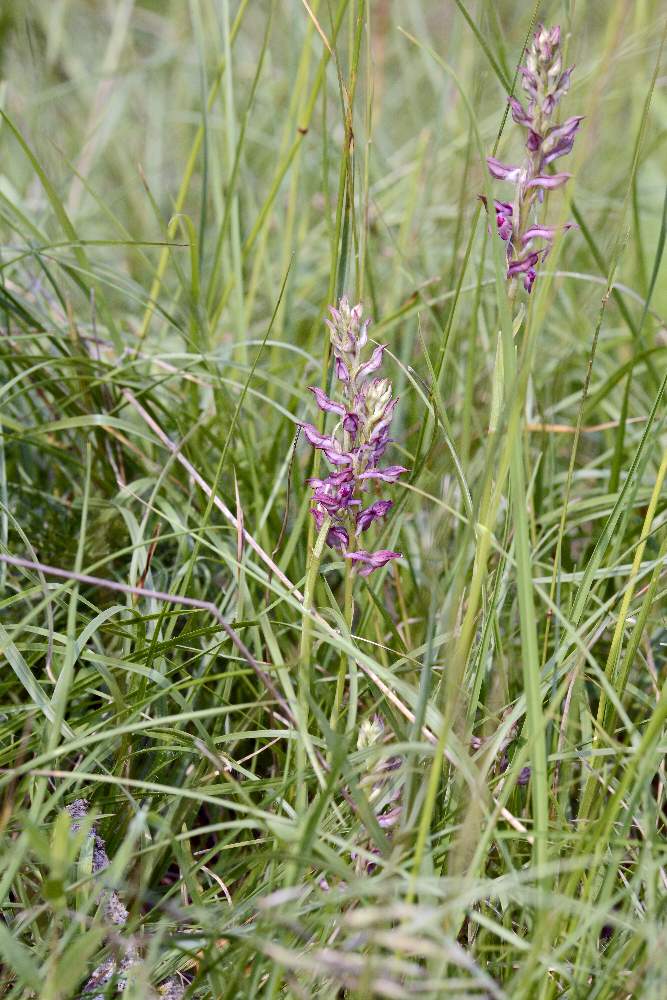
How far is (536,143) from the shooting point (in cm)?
124

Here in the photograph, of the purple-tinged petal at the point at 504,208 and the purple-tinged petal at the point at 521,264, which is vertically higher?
the purple-tinged petal at the point at 504,208

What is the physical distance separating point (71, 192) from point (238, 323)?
1.42m

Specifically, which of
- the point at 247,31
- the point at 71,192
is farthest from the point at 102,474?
the point at 247,31

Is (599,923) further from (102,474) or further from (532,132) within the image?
(102,474)

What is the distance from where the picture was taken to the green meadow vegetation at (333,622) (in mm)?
1072

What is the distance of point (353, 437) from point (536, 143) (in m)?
0.46

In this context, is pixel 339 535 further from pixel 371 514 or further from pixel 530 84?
pixel 530 84

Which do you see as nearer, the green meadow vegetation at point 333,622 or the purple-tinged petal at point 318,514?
the green meadow vegetation at point 333,622

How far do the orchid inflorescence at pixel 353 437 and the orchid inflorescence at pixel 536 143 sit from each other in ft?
0.74

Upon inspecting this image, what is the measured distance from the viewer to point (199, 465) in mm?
1869

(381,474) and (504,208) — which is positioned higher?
(504,208)

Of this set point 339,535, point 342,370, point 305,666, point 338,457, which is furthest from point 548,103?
point 305,666

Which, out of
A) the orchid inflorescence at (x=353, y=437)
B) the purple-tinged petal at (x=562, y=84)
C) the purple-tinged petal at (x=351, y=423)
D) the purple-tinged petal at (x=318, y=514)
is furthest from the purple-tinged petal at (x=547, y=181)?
the purple-tinged petal at (x=318, y=514)

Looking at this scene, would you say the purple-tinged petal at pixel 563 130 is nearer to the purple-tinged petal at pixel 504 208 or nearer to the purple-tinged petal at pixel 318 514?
the purple-tinged petal at pixel 504 208
